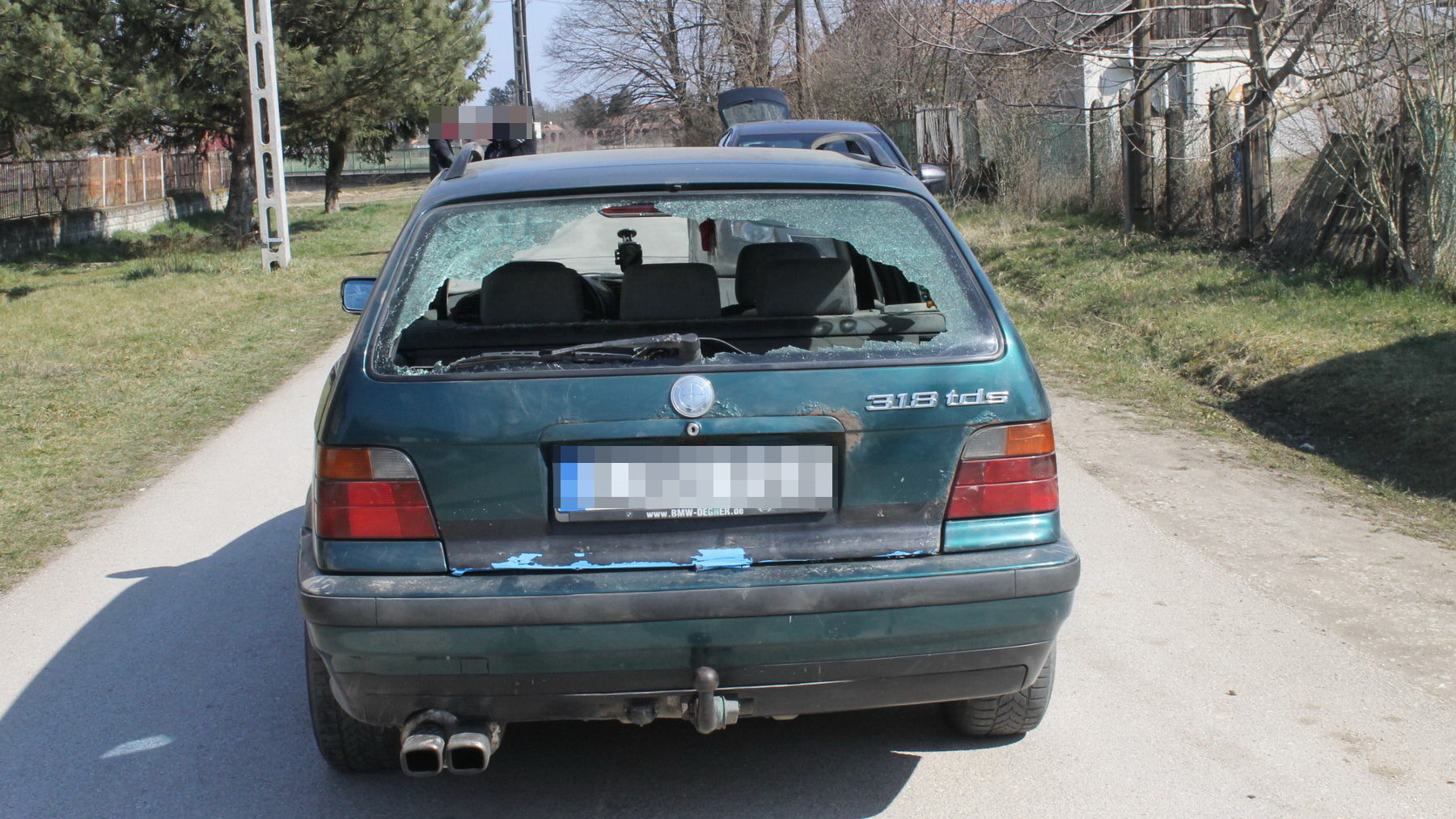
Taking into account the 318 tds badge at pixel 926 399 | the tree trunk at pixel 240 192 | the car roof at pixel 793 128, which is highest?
the tree trunk at pixel 240 192

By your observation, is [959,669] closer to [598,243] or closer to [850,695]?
[850,695]

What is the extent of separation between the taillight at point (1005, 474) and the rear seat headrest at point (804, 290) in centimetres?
82

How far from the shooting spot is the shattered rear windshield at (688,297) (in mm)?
2975

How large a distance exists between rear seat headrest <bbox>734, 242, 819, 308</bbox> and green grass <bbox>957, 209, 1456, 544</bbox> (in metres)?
3.41

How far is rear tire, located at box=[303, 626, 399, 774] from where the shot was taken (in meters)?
3.27

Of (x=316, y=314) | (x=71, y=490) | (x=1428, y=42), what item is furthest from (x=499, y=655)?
(x=316, y=314)

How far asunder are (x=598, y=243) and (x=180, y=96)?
1576cm

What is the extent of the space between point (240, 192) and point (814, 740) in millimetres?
23389

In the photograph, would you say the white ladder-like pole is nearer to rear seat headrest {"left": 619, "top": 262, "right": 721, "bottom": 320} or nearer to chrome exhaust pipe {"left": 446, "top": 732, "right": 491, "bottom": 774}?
rear seat headrest {"left": 619, "top": 262, "right": 721, "bottom": 320}

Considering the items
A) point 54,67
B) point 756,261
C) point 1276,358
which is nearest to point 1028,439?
point 756,261

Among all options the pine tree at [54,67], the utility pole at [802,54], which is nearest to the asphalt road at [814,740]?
the pine tree at [54,67]

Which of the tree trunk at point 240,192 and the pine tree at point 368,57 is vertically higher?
the pine tree at point 368,57

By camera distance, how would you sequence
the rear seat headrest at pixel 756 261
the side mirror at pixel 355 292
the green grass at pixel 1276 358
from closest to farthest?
the rear seat headrest at pixel 756 261 < the side mirror at pixel 355 292 < the green grass at pixel 1276 358

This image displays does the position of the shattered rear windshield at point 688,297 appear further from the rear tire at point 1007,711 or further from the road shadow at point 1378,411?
the road shadow at point 1378,411
